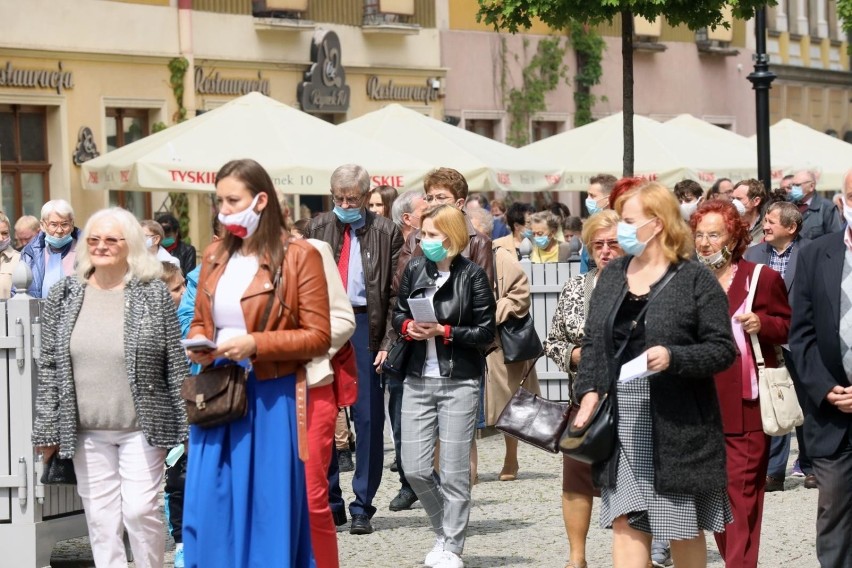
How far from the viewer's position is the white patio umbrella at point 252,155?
1761 cm

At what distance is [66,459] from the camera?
320 inches

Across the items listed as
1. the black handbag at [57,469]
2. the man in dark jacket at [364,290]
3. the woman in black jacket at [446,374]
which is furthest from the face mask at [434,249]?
the black handbag at [57,469]

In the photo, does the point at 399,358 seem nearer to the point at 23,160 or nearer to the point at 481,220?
the point at 481,220

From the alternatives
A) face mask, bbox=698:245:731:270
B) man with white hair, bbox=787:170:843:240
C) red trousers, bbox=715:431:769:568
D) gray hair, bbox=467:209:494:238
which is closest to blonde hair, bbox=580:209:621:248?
face mask, bbox=698:245:731:270

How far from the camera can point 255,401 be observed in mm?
7184

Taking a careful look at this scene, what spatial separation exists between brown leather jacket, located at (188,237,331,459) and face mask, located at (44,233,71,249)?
15.3 feet

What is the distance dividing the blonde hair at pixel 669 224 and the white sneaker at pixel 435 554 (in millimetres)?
2679

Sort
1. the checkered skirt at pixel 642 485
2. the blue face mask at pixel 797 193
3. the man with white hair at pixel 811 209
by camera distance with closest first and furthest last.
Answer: the checkered skirt at pixel 642 485 → the man with white hair at pixel 811 209 → the blue face mask at pixel 797 193

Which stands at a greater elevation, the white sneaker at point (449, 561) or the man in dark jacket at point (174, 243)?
the man in dark jacket at point (174, 243)

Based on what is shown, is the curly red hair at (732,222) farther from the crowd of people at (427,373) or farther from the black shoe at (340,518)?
the black shoe at (340,518)

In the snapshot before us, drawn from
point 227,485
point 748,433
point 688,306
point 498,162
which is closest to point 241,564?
point 227,485

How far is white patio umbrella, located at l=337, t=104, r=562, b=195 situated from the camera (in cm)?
2041

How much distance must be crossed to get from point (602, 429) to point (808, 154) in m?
22.4

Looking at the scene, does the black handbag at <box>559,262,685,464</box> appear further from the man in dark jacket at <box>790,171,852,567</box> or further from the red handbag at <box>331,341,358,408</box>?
the red handbag at <box>331,341,358,408</box>
